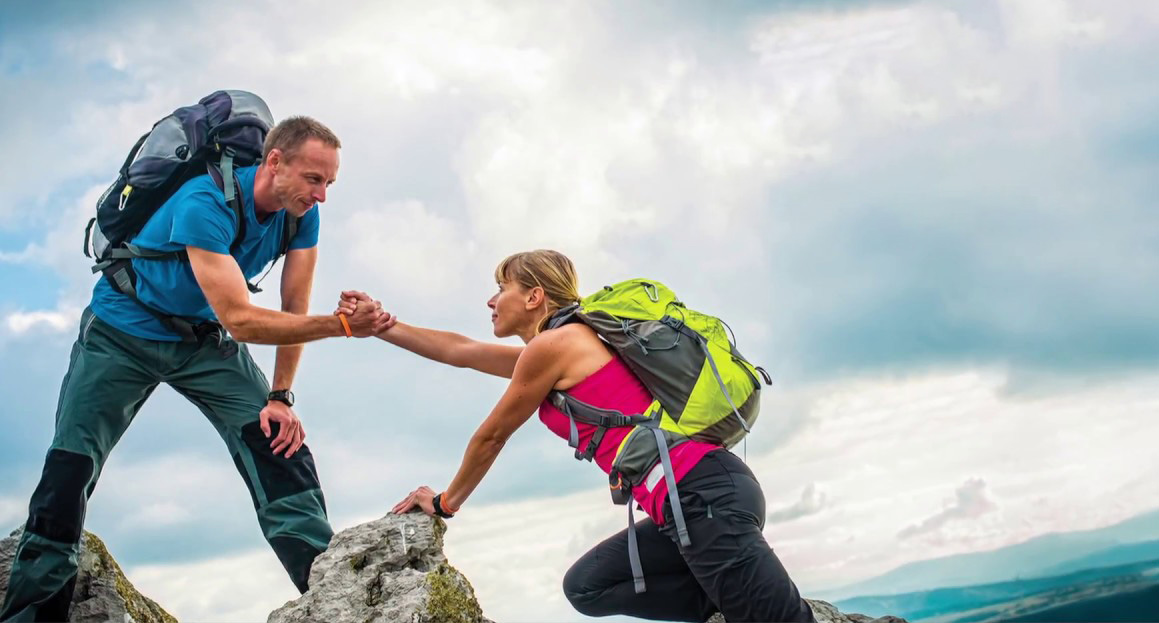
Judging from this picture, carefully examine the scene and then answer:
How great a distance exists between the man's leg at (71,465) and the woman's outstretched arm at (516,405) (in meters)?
3.59

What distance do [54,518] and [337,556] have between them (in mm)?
3179

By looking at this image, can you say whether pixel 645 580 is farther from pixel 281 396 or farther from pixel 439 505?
pixel 281 396

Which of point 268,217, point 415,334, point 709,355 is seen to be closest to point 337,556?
point 415,334

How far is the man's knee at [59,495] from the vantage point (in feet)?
27.3

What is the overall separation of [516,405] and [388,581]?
1.40 meters

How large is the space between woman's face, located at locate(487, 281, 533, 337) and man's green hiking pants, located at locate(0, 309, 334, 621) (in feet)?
8.44

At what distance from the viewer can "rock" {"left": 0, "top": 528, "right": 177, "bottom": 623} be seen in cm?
936

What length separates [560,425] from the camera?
6359mm

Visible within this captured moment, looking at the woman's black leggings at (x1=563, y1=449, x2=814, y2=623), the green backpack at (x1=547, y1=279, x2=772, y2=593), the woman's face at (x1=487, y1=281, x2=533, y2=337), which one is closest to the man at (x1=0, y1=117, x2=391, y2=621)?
the woman's face at (x1=487, y1=281, x2=533, y2=337)

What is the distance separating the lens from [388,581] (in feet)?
21.2

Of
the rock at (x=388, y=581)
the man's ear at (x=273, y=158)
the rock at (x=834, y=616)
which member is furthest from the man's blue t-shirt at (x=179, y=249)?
the rock at (x=834, y=616)

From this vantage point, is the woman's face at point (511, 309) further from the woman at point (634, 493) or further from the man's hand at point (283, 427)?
the man's hand at point (283, 427)

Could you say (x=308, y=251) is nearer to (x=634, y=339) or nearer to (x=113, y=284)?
(x=113, y=284)

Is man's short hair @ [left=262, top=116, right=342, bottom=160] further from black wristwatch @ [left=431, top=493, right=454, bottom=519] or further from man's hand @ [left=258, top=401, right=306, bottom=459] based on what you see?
black wristwatch @ [left=431, top=493, right=454, bottom=519]
